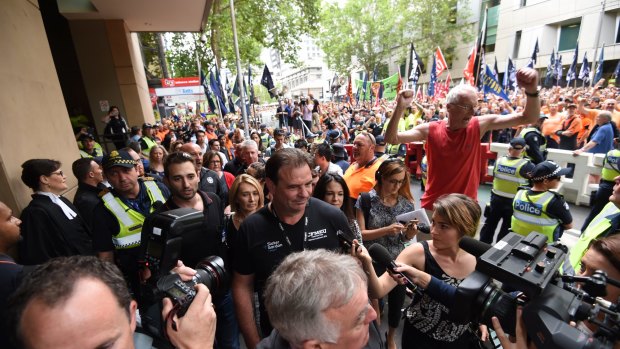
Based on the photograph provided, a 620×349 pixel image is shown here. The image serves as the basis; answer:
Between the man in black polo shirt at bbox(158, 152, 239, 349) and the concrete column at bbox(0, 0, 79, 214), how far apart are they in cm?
205

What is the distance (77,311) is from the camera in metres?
0.92

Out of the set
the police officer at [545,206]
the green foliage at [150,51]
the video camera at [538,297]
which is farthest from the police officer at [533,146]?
the green foliage at [150,51]

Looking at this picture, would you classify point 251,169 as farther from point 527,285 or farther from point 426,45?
point 426,45

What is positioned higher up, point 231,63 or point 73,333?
point 231,63

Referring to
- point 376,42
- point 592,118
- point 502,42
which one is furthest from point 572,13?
point 592,118

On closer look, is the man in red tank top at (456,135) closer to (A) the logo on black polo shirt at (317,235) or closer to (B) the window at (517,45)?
(A) the logo on black polo shirt at (317,235)

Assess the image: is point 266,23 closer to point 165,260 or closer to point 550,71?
point 165,260

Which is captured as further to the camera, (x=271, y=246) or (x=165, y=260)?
(x=271, y=246)

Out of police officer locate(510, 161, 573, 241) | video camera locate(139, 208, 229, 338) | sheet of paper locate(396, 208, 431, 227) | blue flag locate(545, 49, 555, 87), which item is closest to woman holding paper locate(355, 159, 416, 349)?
sheet of paper locate(396, 208, 431, 227)

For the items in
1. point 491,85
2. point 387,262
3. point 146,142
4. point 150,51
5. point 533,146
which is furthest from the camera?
point 150,51

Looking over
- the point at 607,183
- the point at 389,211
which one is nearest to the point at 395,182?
the point at 389,211

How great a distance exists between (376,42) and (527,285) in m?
47.8

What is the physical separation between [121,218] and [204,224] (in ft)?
2.61

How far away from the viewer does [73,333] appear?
0.89 m
